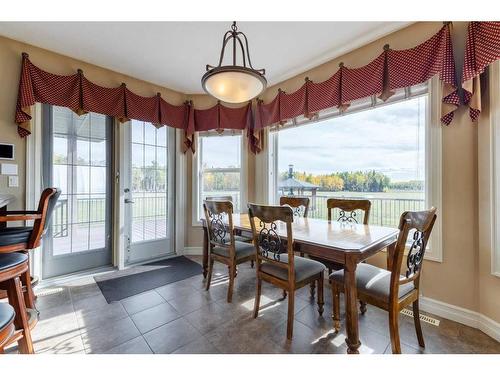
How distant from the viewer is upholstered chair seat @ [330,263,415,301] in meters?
1.39

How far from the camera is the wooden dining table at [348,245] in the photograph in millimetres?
1370

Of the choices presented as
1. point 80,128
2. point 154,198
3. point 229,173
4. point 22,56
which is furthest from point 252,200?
point 22,56

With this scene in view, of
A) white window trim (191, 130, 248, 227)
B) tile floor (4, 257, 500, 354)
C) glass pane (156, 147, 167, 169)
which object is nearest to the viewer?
tile floor (4, 257, 500, 354)

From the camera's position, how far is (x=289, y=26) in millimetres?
2092

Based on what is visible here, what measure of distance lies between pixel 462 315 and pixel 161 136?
3.93m

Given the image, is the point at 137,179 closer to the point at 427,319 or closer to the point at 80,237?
the point at 80,237

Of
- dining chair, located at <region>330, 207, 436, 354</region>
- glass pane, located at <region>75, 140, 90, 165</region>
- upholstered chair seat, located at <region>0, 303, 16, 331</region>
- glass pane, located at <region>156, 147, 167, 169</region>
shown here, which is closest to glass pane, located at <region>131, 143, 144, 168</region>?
glass pane, located at <region>156, 147, 167, 169</region>

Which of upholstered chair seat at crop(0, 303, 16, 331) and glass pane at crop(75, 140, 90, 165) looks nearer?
upholstered chair seat at crop(0, 303, 16, 331)

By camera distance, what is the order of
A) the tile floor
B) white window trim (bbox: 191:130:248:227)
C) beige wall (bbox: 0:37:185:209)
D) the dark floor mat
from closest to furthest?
the tile floor, beige wall (bbox: 0:37:185:209), the dark floor mat, white window trim (bbox: 191:130:248:227)

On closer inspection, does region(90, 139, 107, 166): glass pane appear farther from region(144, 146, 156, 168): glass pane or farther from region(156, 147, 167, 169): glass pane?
region(156, 147, 167, 169): glass pane

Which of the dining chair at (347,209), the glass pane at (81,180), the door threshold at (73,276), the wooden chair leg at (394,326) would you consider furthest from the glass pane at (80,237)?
the wooden chair leg at (394,326)

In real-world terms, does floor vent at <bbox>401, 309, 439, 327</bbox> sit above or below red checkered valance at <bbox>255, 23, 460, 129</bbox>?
below

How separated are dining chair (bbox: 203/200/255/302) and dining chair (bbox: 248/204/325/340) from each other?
0.36m

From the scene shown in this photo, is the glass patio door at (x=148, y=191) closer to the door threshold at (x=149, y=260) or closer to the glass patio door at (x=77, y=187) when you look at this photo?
the door threshold at (x=149, y=260)
